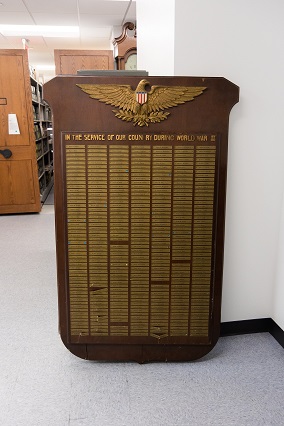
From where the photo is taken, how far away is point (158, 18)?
231cm

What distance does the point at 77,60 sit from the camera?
18.1 feet

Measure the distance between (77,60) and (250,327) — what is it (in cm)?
459

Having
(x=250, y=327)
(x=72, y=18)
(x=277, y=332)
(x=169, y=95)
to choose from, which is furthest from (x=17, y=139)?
(x=277, y=332)

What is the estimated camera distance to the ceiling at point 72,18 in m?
5.77

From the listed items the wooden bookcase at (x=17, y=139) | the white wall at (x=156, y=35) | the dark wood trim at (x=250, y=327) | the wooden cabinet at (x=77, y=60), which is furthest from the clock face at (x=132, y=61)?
the dark wood trim at (x=250, y=327)

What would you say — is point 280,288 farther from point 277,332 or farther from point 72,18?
point 72,18

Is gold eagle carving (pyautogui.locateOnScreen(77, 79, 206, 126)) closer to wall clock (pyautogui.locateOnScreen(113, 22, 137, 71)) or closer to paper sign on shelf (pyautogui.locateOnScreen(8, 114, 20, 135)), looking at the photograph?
paper sign on shelf (pyautogui.locateOnScreen(8, 114, 20, 135))

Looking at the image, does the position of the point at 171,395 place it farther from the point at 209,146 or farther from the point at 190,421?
the point at 209,146

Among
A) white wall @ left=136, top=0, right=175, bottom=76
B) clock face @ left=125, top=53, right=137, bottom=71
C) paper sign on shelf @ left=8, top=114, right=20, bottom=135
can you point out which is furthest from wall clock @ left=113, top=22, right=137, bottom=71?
white wall @ left=136, top=0, right=175, bottom=76

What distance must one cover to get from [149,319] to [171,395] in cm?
39

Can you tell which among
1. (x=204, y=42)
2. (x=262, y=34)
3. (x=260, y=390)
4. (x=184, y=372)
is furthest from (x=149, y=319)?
(x=262, y=34)

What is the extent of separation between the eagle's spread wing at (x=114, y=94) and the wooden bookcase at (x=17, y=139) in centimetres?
364

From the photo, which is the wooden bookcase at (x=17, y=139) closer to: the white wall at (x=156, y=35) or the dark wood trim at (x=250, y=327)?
the white wall at (x=156, y=35)

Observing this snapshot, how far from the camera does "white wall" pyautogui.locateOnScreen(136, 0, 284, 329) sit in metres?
1.99
